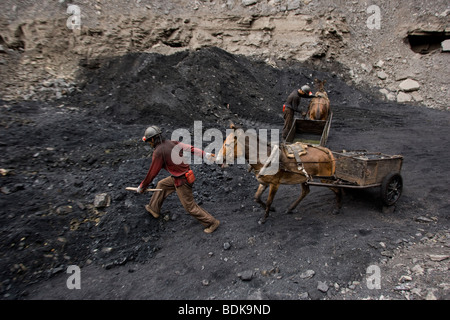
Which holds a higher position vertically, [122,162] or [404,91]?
[404,91]

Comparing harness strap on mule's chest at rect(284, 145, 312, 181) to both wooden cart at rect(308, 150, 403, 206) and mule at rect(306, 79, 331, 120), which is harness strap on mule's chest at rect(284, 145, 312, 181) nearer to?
wooden cart at rect(308, 150, 403, 206)

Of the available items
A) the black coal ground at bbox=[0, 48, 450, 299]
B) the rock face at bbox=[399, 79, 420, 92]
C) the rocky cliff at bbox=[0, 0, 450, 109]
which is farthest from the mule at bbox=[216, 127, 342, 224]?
the rock face at bbox=[399, 79, 420, 92]

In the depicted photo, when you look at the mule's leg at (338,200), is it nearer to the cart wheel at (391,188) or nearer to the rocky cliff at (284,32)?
the cart wheel at (391,188)

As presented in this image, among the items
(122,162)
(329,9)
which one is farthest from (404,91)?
(122,162)

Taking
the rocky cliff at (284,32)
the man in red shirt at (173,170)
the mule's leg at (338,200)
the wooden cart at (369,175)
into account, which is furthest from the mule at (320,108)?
the rocky cliff at (284,32)

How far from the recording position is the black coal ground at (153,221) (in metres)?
4.05

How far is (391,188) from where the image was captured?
18.6 ft

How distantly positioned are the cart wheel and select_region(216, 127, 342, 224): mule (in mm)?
834

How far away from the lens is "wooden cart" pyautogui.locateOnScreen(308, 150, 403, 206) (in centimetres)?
536

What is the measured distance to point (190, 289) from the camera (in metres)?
3.98

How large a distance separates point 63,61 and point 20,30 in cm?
229

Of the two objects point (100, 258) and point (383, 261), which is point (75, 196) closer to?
point (100, 258)

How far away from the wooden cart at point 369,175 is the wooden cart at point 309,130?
2.74m

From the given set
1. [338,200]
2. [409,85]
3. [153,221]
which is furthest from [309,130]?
[409,85]
